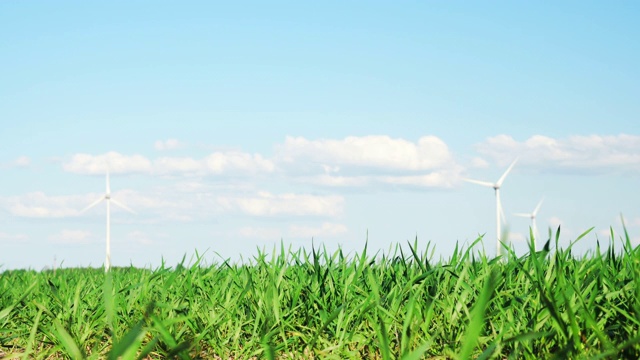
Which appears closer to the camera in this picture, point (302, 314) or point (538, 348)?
point (538, 348)

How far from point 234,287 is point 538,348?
2528 millimetres

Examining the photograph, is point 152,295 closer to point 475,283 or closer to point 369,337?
point 369,337

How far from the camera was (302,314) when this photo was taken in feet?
14.7

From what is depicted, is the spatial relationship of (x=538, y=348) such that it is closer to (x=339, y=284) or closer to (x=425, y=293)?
(x=425, y=293)

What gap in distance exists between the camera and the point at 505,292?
12.3ft

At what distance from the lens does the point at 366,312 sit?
392 cm

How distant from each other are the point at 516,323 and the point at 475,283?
0.41 meters

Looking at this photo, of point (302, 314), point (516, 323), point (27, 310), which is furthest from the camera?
point (27, 310)

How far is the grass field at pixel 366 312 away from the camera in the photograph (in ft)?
10.7

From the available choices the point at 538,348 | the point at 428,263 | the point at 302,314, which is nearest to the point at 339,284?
the point at 302,314

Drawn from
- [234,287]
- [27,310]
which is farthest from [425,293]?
[27,310]

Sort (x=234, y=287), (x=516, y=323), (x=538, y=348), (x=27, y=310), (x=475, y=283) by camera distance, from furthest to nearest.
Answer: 1. (x=27, y=310)
2. (x=234, y=287)
3. (x=475, y=283)
4. (x=516, y=323)
5. (x=538, y=348)

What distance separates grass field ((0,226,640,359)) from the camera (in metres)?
3.27

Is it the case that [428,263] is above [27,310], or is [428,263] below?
above
